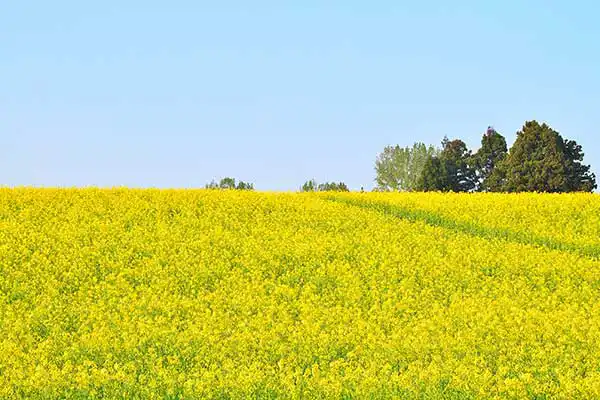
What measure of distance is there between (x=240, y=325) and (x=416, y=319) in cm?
401

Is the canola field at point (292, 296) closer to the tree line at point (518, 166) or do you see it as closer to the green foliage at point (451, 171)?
the tree line at point (518, 166)

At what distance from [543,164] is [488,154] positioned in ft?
47.6

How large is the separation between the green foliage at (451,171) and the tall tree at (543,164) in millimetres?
10527

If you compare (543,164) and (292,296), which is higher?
(543,164)

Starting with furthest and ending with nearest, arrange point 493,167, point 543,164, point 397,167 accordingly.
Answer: point 397,167
point 493,167
point 543,164

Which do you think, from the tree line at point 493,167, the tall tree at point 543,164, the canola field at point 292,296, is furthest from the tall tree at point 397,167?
the canola field at point 292,296

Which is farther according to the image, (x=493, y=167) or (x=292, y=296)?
(x=493, y=167)

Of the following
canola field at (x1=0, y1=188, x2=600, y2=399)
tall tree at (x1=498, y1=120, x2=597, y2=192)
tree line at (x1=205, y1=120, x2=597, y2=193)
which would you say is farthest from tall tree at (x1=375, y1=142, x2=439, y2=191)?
canola field at (x1=0, y1=188, x2=600, y2=399)

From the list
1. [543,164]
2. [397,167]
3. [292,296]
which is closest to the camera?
[292,296]

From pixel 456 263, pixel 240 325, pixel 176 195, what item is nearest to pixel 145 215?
pixel 176 195

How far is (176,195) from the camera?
33.3m

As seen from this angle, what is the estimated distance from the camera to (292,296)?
21.1m

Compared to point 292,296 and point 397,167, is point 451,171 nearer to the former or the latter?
point 397,167

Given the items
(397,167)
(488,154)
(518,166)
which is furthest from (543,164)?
(397,167)
